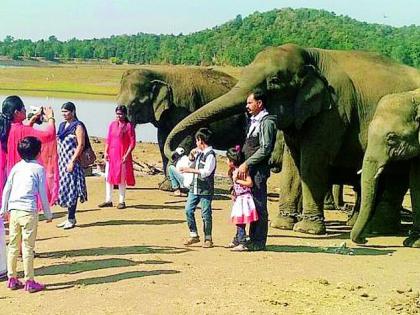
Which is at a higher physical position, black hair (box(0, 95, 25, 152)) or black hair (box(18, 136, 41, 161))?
black hair (box(0, 95, 25, 152))

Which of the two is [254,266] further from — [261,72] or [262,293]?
[261,72]

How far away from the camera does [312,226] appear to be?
460 inches

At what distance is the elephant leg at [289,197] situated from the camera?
478 inches

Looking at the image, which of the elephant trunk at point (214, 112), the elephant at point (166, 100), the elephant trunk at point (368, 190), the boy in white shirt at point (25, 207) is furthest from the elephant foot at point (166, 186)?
the boy in white shirt at point (25, 207)

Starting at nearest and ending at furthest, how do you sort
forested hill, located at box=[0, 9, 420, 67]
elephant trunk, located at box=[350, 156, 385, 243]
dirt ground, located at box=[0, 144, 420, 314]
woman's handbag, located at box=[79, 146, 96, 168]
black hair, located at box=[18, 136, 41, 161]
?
1. dirt ground, located at box=[0, 144, 420, 314]
2. black hair, located at box=[18, 136, 41, 161]
3. elephant trunk, located at box=[350, 156, 385, 243]
4. woman's handbag, located at box=[79, 146, 96, 168]
5. forested hill, located at box=[0, 9, 420, 67]

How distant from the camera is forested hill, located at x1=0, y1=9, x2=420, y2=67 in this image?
8794 cm

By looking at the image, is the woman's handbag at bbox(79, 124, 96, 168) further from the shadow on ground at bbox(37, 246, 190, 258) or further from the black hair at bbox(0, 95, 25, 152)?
the black hair at bbox(0, 95, 25, 152)

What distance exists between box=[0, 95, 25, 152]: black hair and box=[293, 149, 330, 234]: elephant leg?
420cm

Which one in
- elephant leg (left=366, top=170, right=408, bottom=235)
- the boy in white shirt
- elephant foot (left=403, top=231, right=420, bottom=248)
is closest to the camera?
the boy in white shirt

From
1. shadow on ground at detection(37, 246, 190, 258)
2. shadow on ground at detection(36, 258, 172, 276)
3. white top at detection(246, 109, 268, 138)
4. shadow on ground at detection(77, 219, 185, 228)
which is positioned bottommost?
shadow on ground at detection(36, 258, 172, 276)

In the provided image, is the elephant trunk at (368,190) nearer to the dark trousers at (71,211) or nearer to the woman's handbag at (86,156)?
the woman's handbag at (86,156)

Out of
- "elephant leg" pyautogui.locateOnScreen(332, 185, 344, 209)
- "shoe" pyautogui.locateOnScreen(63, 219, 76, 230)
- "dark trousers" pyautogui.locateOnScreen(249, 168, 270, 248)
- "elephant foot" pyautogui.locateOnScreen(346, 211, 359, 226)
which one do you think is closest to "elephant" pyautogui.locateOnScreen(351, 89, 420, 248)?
"dark trousers" pyautogui.locateOnScreen(249, 168, 270, 248)

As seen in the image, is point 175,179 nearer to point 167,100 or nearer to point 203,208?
point 167,100

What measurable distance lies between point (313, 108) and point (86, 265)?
3932mm
